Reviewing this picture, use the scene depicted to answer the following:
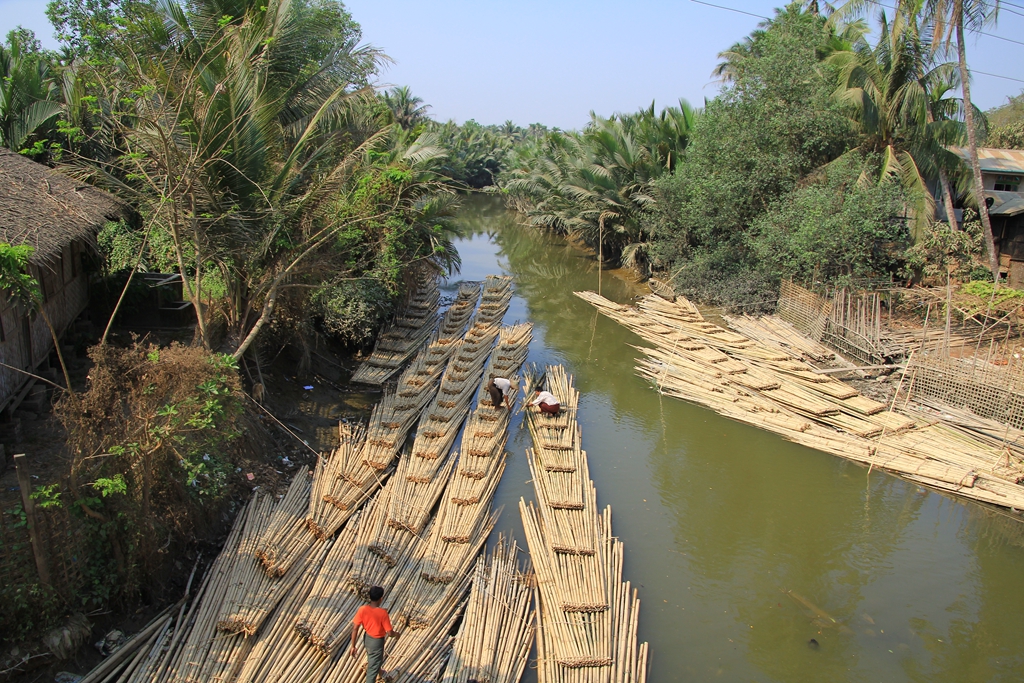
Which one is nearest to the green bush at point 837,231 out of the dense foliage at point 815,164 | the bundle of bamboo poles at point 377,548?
the dense foliage at point 815,164

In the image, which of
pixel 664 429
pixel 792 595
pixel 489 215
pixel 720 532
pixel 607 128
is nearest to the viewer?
pixel 792 595

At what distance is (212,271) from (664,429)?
685 centimetres

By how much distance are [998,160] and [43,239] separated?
22.2 metres

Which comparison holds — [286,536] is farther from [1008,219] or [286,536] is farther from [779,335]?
[1008,219]

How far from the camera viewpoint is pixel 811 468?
9.45 meters

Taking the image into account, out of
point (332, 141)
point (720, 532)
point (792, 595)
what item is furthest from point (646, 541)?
point (332, 141)

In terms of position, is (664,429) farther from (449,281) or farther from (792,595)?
(449,281)

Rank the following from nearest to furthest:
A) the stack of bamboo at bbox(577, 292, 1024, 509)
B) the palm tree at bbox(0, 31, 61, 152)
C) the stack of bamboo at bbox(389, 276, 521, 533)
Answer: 1. the stack of bamboo at bbox(389, 276, 521, 533)
2. the stack of bamboo at bbox(577, 292, 1024, 509)
3. the palm tree at bbox(0, 31, 61, 152)

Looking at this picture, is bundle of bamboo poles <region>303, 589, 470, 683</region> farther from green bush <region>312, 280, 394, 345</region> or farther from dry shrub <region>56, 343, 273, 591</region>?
green bush <region>312, 280, 394, 345</region>

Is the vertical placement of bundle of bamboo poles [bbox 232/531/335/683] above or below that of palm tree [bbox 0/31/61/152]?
below

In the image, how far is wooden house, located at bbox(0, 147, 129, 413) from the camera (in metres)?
6.76

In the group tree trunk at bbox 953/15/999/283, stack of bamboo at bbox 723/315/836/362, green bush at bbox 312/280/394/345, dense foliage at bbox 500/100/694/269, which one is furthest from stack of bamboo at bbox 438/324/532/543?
dense foliage at bbox 500/100/694/269

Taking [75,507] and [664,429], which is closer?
[75,507]

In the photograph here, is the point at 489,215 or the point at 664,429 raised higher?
the point at 489,215
